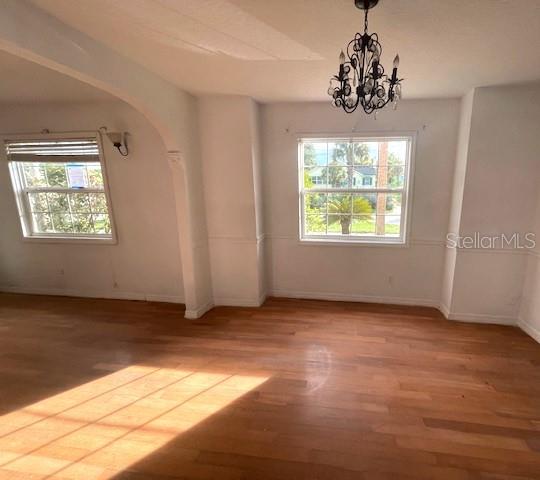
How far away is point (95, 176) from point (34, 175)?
922mm

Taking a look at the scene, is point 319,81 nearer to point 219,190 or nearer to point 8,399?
point 219,190

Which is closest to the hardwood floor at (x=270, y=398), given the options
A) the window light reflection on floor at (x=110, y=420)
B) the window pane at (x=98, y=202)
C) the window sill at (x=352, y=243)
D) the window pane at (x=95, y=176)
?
the window light reflection on floor at (x=110, y=420)

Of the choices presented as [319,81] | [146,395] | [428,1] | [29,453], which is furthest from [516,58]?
[29,453]

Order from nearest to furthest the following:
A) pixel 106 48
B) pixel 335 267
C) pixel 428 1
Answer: pixel 428 1, pixel 106 48, pixel 335 267

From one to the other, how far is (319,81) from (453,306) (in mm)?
2723

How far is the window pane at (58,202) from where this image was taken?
12.9 feet

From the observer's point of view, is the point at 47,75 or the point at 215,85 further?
the point at 215,85

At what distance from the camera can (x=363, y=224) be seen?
3680 mm

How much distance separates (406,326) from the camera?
10.4ft

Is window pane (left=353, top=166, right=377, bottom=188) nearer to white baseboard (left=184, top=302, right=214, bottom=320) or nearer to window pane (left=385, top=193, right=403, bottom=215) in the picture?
window pane (left=385, top=193, right=403, bottom=215)

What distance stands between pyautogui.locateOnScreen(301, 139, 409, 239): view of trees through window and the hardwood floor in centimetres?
108

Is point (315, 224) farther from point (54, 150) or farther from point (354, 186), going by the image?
point (54, 150)

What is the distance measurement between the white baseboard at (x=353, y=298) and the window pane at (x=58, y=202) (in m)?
2.99

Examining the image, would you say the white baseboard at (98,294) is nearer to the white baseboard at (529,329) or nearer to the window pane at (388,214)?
the window pane at (388,214)
